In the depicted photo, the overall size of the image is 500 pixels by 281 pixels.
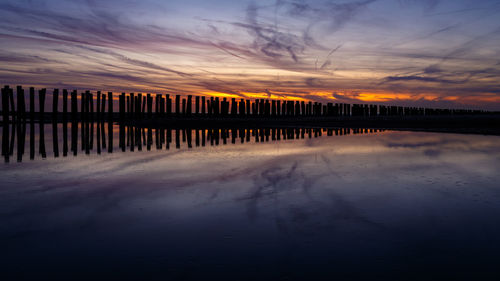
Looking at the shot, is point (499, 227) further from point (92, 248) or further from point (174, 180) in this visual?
point (174, 180)

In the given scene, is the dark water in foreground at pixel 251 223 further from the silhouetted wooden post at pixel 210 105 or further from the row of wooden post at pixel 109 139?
the silhouetted wooden post at pixel 210 105

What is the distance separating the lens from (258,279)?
273 cm

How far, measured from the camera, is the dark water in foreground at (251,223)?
2.94 meters

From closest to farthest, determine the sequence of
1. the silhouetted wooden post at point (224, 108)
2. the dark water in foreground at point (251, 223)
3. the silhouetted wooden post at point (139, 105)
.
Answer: the dark water in foreground at point (251, 223), the silhouetted wooden post at point (139, 105), the silhouetted wooden post at point (224, 108)

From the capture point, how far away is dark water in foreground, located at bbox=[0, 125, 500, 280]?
2.94 metres

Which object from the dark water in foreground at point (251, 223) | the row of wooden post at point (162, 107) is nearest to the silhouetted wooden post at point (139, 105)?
the row of wooden post at point (162, 107)

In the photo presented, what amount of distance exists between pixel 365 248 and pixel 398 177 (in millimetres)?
4011

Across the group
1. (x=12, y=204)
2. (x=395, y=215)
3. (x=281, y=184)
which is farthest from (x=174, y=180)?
(x=395, y=215)

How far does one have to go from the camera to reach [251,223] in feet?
13.3

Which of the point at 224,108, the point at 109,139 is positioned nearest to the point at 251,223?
the point at 109,139

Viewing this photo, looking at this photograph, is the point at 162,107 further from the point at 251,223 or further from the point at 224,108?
the point at 251,223

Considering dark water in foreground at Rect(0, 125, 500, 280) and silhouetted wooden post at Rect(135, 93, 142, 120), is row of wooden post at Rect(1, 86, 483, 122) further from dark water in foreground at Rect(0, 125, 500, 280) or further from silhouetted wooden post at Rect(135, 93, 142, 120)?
dark water in foreground at Rect(0, 125, 500, 280)

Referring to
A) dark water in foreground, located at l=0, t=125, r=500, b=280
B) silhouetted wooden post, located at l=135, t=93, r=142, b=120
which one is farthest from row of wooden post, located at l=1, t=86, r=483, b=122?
dark water in foreground, located at l=0, t=125, r=500, b=280

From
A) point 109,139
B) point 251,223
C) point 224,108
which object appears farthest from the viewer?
point 224,108
